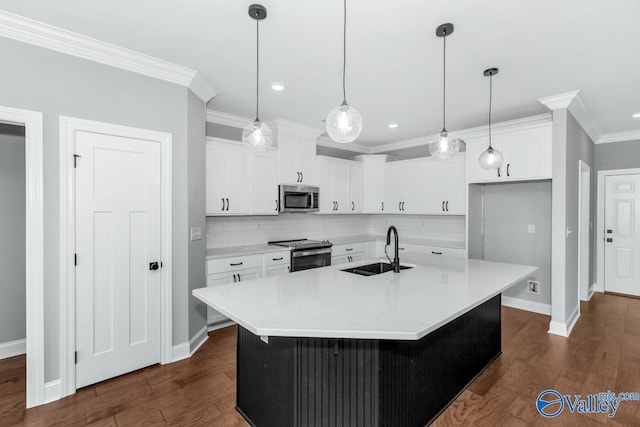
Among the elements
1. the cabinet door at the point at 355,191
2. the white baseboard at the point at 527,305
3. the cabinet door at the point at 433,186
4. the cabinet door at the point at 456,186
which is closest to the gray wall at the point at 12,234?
the cabinet door at the point at 355,191

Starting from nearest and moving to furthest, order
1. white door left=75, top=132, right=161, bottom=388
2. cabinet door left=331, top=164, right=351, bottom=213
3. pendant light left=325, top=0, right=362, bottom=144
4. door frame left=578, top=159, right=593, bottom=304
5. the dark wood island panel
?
the dark wood island panel
pendant light left=325, top=0, right=362, bottom=144
white door left=75, top=132, right=161, bottom=388
door frame left=578, top=159, right=593, bottom=304
cabinet door left=331, top=164, right=351, bottom=213

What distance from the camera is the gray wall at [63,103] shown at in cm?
219

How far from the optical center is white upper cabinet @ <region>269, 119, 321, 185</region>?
14.4ft

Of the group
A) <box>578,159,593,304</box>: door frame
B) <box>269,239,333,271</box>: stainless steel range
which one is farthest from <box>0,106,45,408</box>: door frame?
<box>578,159,593,304</box>: door frame

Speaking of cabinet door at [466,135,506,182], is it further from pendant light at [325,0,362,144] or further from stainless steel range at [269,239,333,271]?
pendant light at [325,0,362,144]

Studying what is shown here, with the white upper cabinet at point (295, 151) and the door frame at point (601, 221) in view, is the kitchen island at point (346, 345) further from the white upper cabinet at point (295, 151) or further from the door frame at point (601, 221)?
the door frame at point (601, 221)

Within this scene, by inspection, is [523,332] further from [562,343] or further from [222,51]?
[222,51]

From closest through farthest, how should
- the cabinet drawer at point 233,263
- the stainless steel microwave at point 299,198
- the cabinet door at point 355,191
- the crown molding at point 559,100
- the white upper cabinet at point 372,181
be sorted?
the crown molding at point 559,100
the cabinet drawer at point 233,263
the stainless steel microwave at point 299,198
the cabinet door at point 355,191
the white upper cabinet at point 372,181

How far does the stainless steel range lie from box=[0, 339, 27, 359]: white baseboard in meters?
2.83

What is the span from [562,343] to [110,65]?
5065 millimetres

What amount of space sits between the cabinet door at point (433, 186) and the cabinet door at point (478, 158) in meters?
0.45

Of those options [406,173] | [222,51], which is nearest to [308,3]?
[222,51]

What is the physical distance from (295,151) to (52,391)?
3.58m

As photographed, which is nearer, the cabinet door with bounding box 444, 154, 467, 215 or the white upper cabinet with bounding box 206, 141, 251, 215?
the white upper cabinet with bounding box 206, 141, 251, 215
